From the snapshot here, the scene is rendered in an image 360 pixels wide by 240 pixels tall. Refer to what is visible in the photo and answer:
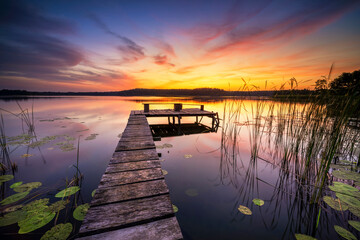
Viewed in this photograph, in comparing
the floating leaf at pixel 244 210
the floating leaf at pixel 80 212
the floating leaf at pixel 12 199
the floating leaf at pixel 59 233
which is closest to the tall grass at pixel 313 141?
the floating leaf at pixel 244 210

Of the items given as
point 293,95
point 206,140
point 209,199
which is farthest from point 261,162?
point 206,140

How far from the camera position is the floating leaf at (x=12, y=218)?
2069mm

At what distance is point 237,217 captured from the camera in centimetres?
263

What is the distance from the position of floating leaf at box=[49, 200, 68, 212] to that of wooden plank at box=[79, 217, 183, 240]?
195 centimetres

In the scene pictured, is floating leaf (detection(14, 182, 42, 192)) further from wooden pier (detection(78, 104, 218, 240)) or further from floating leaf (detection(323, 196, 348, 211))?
floating leaf (detection(323, 196, 348, 211))

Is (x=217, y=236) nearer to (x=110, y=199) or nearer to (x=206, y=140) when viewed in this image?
(x=110, y=199)

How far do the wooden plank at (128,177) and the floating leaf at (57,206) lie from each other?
1.19 metres

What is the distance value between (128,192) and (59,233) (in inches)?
51.3

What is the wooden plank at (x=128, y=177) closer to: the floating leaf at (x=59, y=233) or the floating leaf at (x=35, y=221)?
the floating leaf at (x=59, y=233)

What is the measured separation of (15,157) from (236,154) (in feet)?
27.2

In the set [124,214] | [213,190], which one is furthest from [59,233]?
[213,190]

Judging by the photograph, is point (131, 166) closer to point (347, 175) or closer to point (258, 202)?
point (258, 202)

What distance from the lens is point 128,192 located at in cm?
189

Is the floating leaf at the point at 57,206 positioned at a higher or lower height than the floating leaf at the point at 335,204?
lower
